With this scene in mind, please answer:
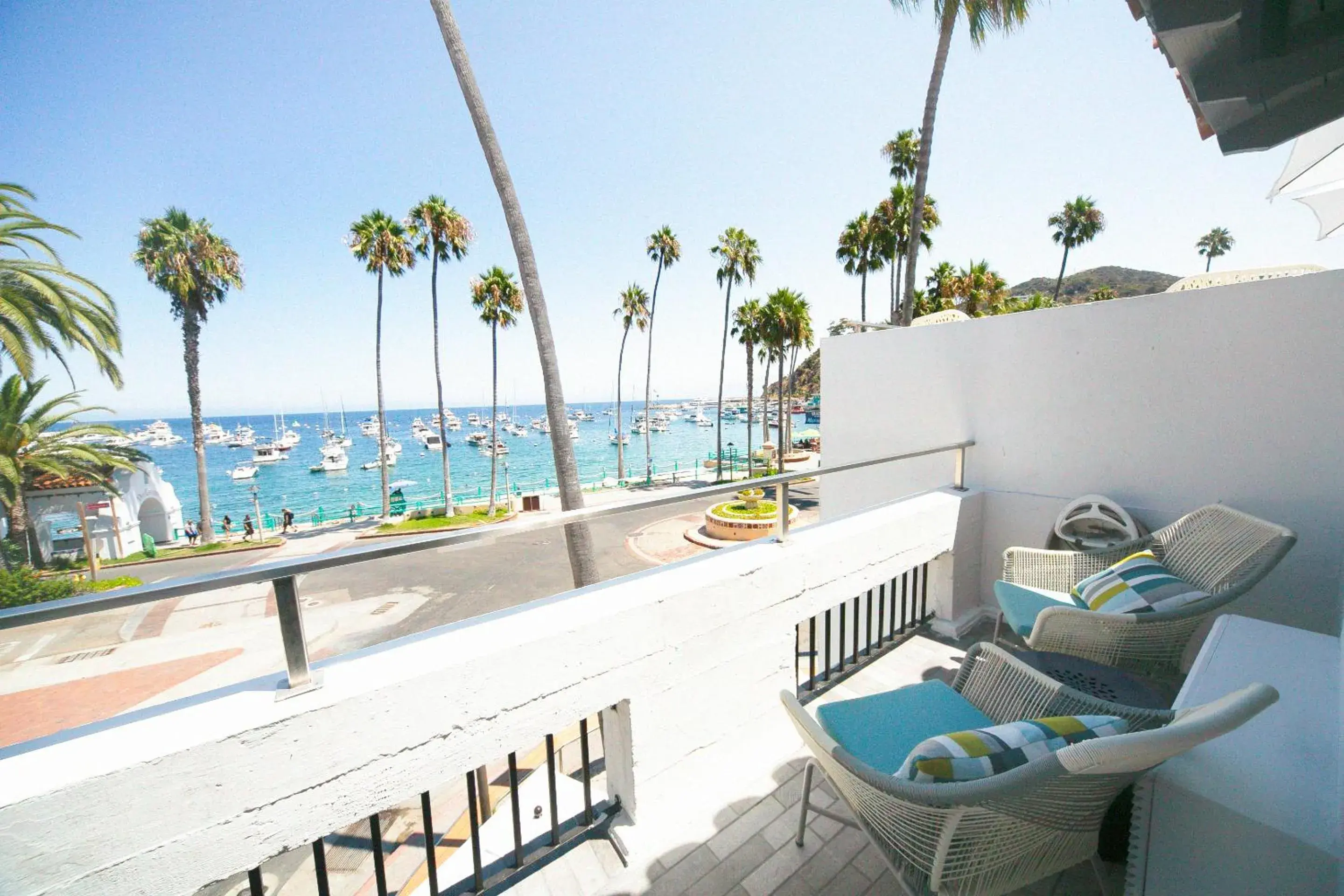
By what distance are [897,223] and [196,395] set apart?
27159 millimetres

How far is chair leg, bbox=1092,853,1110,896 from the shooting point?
1356mm

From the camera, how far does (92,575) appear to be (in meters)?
13.8

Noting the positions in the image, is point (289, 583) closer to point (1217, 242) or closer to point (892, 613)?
point (892, 613)

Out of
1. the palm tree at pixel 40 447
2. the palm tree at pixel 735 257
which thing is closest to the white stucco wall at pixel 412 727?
the palm tree at pixel 40 447

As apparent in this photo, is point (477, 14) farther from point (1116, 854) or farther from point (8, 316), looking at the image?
point (8, 316)

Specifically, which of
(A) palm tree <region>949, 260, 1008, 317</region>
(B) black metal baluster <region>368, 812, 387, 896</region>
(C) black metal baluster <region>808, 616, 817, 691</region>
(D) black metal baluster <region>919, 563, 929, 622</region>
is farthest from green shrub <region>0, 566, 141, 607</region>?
(A) palm tree <region>949, 260, 1008, 317</region>

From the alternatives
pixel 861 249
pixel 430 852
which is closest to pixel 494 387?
pixel 861 249

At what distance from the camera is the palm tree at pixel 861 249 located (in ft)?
58.5

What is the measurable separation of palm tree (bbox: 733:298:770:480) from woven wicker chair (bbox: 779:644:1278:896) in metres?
21.1

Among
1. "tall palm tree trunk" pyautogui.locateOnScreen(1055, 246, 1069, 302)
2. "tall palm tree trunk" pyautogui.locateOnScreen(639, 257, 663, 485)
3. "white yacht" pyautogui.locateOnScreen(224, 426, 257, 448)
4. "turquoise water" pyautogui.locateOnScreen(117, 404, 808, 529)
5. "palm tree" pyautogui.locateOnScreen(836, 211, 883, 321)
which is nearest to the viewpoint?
"palm tree" pyautogui.locateOnScreen(836, 211, 883, 321)

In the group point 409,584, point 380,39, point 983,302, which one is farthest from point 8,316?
point 983,302

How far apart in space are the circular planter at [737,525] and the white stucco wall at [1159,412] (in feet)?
29.2

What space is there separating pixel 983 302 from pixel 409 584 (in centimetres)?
2306

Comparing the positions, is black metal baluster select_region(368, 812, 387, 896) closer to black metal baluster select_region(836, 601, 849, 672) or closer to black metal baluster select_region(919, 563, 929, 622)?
black metal baluster select_region(836, 601, 849, 672)
